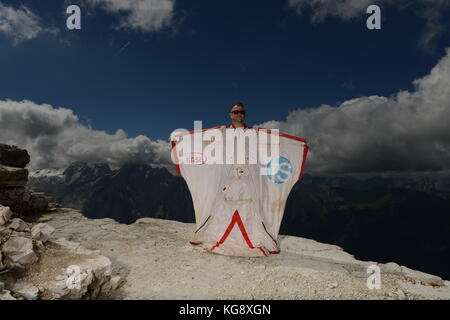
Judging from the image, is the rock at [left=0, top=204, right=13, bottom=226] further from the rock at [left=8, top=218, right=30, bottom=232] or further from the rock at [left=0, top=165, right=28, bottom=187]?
the rock at [left=0, top=165, right=28, bottom=187]

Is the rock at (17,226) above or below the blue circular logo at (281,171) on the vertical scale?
below

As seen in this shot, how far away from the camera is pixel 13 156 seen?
16.9 metres

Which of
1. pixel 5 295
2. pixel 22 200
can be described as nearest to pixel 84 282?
pixel 5 295

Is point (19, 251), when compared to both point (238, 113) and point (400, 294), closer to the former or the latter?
point (238, 113)

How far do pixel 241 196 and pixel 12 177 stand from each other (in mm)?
15182

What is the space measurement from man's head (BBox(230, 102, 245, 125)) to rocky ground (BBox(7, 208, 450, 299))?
5.24 meters

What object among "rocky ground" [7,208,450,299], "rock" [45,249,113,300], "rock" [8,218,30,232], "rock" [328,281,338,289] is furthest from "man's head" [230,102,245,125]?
"rock" [8,218,30,232]

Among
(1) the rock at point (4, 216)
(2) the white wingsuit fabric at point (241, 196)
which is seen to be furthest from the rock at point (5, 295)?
(2) the white wingsuit fabric at point (241, 196)

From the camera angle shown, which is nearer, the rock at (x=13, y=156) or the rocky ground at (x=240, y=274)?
the rocky ground at (x=240, y=274)

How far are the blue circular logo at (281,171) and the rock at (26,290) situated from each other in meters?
7.64

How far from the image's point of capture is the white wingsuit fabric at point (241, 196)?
8.77 meters

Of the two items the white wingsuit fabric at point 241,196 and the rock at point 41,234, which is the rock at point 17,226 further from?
the white wingsuit fabric at point 241,196
